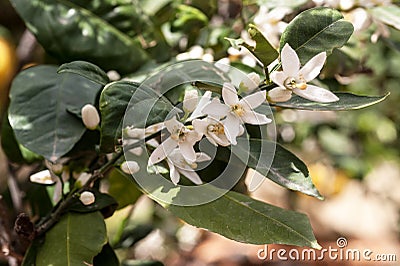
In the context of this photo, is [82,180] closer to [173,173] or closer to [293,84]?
[173,173]

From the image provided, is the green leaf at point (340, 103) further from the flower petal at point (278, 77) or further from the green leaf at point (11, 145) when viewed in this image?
the green leaf at point (11, 145)

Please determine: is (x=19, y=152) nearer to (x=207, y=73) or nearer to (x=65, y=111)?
(x=65, y=111)

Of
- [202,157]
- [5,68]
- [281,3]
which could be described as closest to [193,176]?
[202,157]

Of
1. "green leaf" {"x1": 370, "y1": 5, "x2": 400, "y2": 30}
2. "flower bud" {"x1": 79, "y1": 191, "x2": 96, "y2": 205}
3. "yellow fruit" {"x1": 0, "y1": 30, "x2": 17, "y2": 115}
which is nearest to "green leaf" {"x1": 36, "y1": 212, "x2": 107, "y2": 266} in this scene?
"flower bud" {"x1": 79, "y1": 191, "x2": 96, "y2": 205}

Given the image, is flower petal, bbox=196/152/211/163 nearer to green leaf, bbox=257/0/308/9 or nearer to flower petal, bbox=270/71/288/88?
flower petal, bbox=270/71/288/88

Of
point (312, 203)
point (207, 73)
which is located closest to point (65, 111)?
point (207, 73)

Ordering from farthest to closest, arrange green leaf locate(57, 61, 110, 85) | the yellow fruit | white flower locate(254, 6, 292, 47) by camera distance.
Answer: the yellow fruit, white flower locate(254, 6, 292, 47), green leaf locate(57, 61, 110, 85)

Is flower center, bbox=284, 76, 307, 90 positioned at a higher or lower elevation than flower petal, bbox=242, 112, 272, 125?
higher
